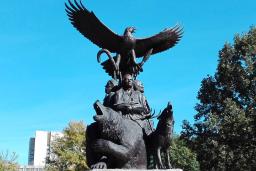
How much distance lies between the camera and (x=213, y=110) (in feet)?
79.9

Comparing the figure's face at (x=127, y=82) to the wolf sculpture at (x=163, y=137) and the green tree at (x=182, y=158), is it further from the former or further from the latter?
the green tree at (x=182, y=158)

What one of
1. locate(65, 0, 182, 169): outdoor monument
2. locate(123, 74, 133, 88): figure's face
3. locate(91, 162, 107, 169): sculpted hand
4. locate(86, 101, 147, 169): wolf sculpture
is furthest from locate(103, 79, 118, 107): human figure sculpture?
locate(91, 162, 107, 169): sculpted hand

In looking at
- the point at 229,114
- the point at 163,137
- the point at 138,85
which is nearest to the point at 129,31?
the point at 138,85

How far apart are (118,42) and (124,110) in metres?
1.84

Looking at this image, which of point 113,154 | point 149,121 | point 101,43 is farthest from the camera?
point 101,43

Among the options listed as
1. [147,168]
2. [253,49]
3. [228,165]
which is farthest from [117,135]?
[253,49]

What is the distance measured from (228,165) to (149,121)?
1540 centimetres

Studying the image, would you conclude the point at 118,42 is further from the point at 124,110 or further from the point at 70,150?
the point at 70,150

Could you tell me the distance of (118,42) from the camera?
930 cm

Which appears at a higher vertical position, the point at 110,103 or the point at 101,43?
the point at 101,43

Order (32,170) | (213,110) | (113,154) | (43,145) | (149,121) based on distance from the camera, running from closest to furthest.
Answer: (113,154) → (149,121) → (213,110) → (32,170) → (43,145)

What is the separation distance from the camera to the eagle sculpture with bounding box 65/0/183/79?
915cm

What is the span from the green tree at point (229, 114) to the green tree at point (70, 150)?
924 cm

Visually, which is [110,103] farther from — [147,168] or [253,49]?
[253,49]
